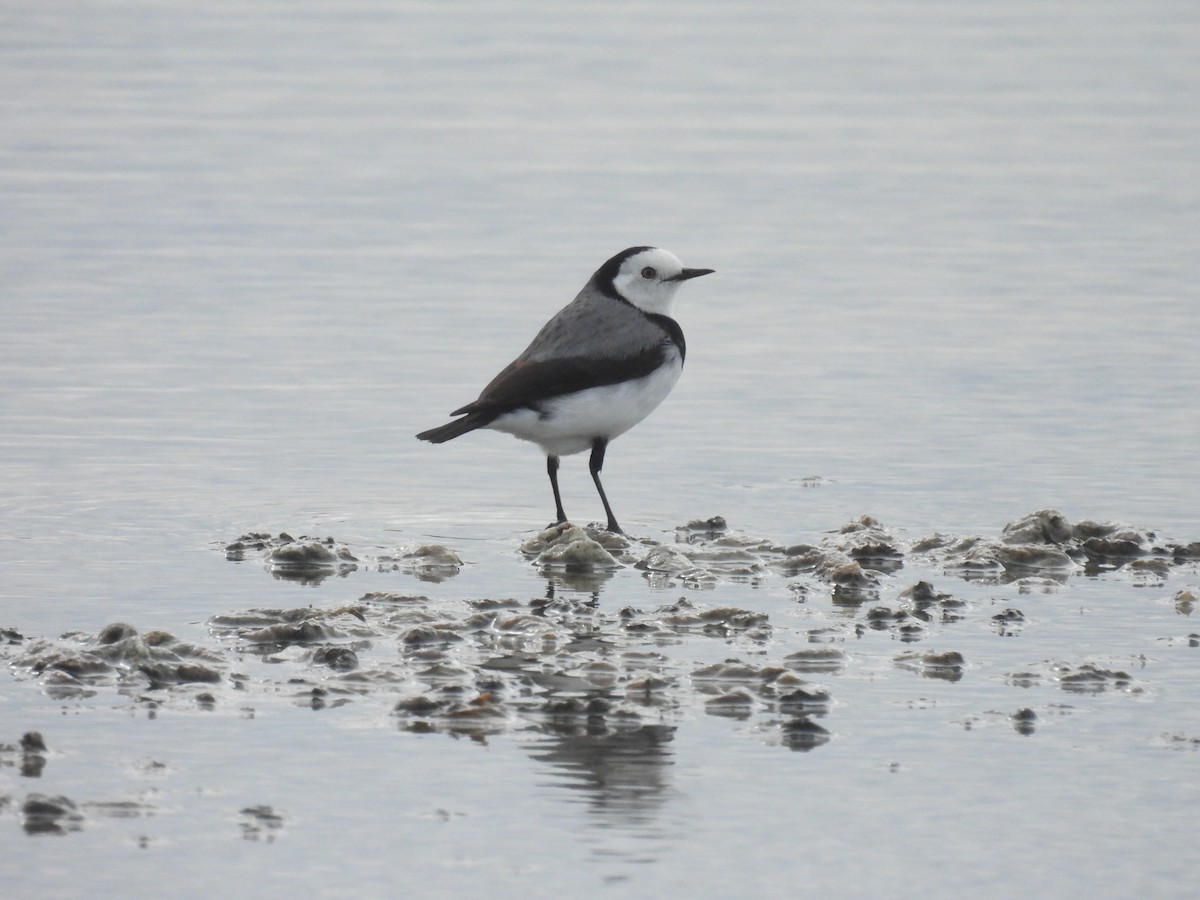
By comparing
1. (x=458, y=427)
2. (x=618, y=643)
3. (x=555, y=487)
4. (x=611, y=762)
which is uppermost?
(x=458, y=427)

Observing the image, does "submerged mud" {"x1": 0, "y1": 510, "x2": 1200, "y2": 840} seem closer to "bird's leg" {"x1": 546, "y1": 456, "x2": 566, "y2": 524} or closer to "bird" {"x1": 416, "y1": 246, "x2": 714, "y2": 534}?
"bird's leg" {"x1": 546, "y1": 456, "x2": 566, "y2": 524}

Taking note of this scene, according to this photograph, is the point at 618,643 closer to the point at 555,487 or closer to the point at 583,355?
the point at 555,487

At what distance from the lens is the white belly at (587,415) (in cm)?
1047

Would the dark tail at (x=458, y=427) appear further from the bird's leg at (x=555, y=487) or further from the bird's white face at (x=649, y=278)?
the bird's white face at (x=649, y=278)

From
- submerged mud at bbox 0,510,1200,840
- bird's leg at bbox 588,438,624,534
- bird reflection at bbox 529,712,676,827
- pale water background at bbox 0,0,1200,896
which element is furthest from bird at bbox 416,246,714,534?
bird reflection at bbox 529,712,676,827

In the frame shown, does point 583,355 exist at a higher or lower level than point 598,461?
higher

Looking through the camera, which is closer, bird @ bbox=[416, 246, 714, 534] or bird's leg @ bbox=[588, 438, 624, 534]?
bird @ bbox=[416, 246, 714, 534]

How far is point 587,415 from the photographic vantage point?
10.6m

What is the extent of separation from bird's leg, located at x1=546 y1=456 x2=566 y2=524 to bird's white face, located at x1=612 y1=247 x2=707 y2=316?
1.09 m

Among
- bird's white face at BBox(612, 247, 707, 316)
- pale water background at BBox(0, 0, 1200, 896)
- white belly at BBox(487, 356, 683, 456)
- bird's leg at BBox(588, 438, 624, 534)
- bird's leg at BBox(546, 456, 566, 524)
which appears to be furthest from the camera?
bird's white face at BBox(612, 247, 707, 316)

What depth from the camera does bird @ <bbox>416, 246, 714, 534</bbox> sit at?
34.1 ft

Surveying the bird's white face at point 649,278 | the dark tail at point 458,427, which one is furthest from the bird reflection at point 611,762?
the bird's white face at point 649,278

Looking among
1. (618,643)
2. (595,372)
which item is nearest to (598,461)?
(595,372)

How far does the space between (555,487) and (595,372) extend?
61cm
